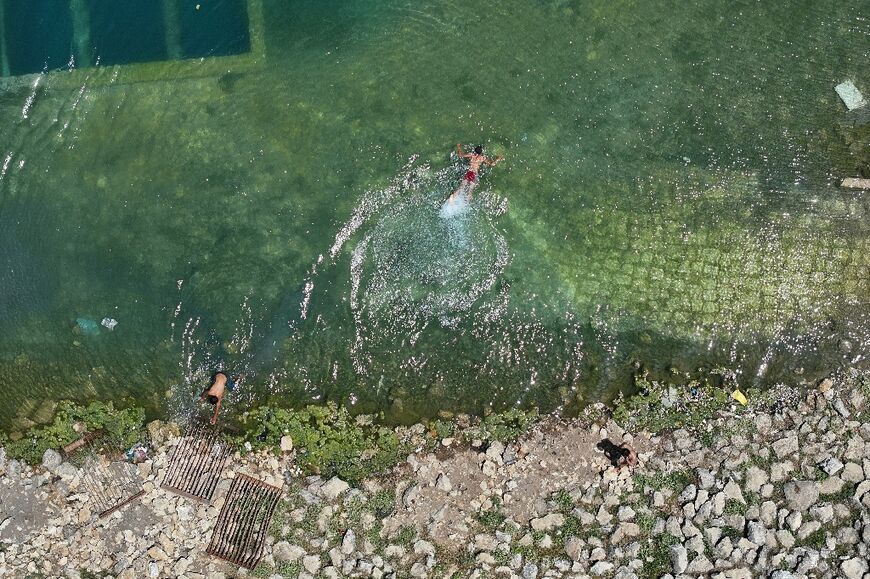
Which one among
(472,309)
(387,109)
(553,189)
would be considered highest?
(387,109)

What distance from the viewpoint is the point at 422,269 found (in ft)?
39.4

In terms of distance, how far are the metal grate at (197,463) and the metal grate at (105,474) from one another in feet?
1.86

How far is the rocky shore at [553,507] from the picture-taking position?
430 inches

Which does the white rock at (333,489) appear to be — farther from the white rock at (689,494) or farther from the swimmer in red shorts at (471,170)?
the white rock at (689,494)

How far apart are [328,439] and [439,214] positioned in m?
3.80

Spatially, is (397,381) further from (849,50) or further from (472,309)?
(849,50)

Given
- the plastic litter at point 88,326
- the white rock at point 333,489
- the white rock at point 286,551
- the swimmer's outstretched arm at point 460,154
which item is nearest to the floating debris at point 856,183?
the swimmer's outstretched arm at point 460,154

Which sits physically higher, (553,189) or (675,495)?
(553,189)

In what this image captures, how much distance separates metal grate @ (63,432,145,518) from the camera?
1164 centimetres

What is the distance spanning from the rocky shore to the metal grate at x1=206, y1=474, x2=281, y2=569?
132 millimetres

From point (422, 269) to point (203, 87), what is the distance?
463 centimetres

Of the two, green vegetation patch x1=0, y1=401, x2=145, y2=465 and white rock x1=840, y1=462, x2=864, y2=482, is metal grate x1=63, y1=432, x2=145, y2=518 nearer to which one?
green vegetation patch x1=0, y1=401, x2=145, y2=465

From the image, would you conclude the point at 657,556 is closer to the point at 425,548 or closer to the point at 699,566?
the point at 699,566

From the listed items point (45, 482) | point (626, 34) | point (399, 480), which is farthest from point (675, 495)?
point (45, 482)
